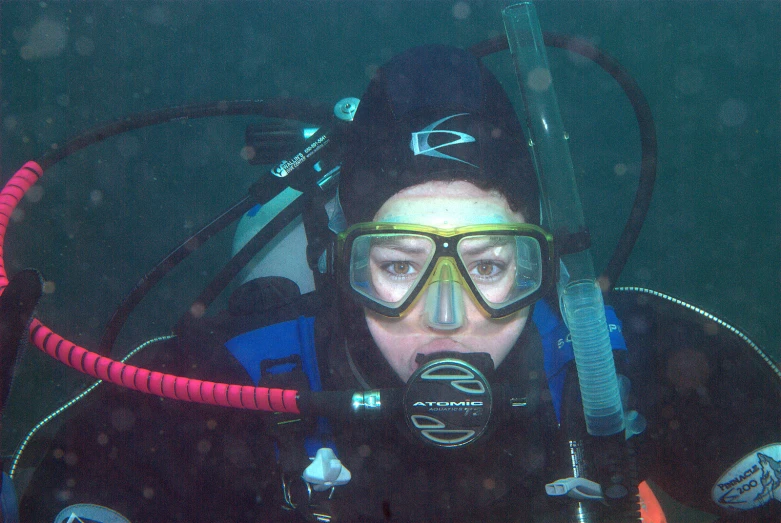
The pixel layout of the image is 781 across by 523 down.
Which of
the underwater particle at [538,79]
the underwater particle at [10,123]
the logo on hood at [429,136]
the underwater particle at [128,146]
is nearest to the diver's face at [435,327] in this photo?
the logo on hood at [429,136]

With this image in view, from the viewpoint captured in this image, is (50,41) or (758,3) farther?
(758,3)

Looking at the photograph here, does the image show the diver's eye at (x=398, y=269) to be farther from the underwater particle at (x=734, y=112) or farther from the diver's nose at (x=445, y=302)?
the underwater particle at (x=734, y=112)

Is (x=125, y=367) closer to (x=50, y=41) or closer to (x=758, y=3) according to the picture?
(x=50, y=41)

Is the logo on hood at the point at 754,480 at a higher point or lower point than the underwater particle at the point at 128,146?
lower

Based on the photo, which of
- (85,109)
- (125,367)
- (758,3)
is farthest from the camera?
(758,3)

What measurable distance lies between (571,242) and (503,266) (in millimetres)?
400

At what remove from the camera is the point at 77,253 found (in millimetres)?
7117

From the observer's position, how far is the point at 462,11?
934cm

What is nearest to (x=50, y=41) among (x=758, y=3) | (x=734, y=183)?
(x=734, y=183)

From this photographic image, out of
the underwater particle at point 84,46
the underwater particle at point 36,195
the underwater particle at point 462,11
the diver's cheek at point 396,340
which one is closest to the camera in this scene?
the diver's cheek at point 396,340

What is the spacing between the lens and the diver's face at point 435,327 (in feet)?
6.37

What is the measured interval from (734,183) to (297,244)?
922 centimetres

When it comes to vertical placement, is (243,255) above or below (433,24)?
below

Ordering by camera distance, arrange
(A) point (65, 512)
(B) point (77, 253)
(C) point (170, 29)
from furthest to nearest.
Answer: (C) point (170, 29)
(B) point (77, 253)
(A) point (65, 512)
